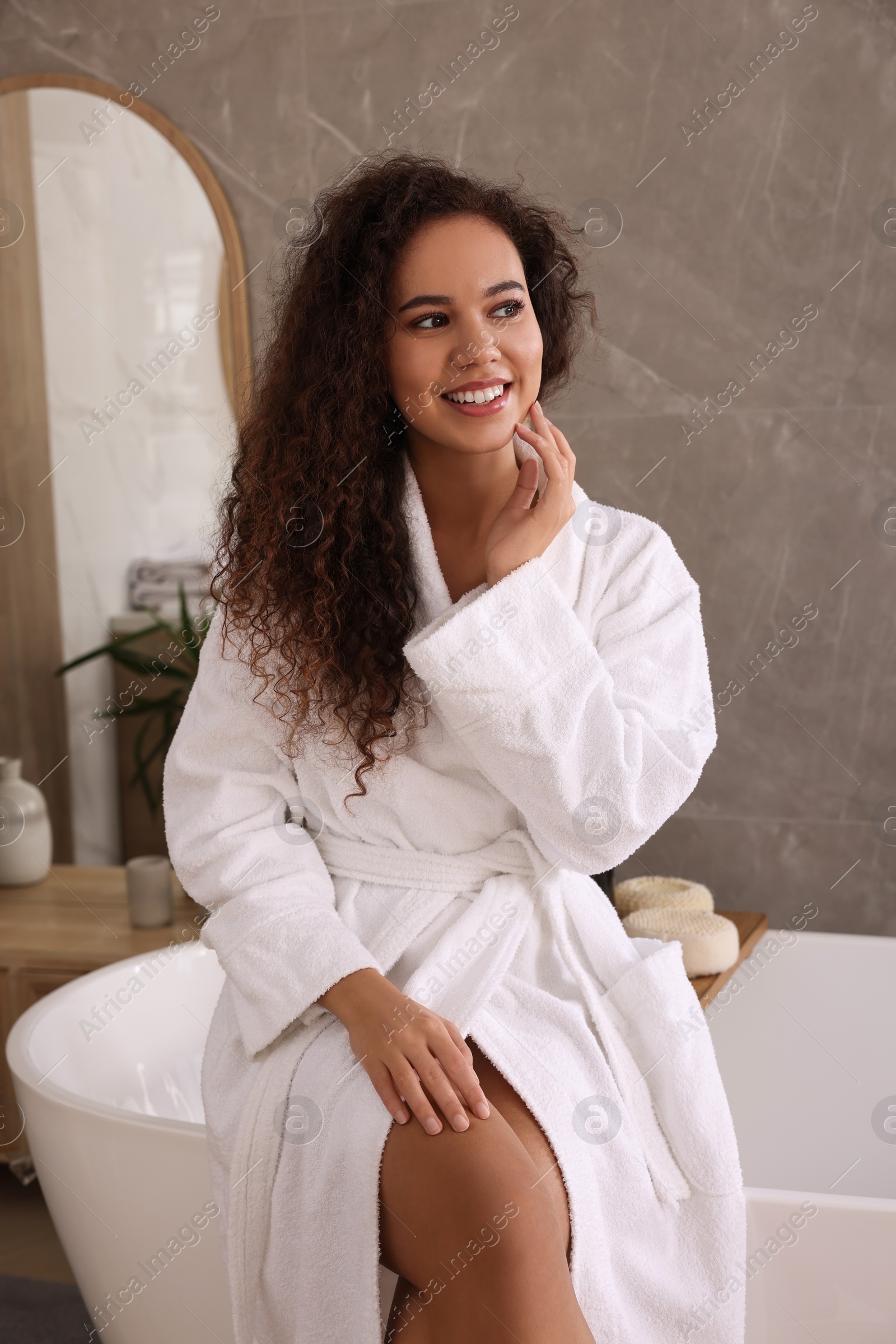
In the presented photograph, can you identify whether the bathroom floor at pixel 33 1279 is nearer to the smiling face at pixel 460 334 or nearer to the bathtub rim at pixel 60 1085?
the bathtub rim at pixel 60 1085

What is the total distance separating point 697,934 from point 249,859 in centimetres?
91

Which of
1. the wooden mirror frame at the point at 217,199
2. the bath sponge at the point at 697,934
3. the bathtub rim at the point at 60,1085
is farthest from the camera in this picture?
the wooden mirror frame at the point at 217,199

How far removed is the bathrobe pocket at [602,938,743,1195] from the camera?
3.76 feet

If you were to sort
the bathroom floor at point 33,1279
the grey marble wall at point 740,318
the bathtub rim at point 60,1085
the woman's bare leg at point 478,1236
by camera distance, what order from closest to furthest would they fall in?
the woman's bare leg at point 478,1236 < the bathtub rim at point 60,1085 < the bathroom floor at point 33,1279 < the grey marble wall at point 740,318

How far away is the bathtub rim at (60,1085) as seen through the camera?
1.39 metres

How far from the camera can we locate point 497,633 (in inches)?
45.4

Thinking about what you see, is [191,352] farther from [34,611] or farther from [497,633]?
[497,633]

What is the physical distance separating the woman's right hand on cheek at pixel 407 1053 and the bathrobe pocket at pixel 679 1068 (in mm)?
189

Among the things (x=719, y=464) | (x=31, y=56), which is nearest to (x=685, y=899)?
(x=719, y=464)

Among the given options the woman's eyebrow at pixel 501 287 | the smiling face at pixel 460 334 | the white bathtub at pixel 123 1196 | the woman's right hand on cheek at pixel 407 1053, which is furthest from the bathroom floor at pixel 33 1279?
the woman's eyebrow at pixel 501 287

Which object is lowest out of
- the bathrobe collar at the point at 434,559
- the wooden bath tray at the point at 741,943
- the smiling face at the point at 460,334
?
the wooden bath tray at the point at 741,943

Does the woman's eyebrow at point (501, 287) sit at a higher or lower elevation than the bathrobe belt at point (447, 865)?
higher

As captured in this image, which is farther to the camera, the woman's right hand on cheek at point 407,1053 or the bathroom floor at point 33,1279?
the bathroom floor at point 33,1279

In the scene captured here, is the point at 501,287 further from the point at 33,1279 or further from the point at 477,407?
the point at 33,1279
